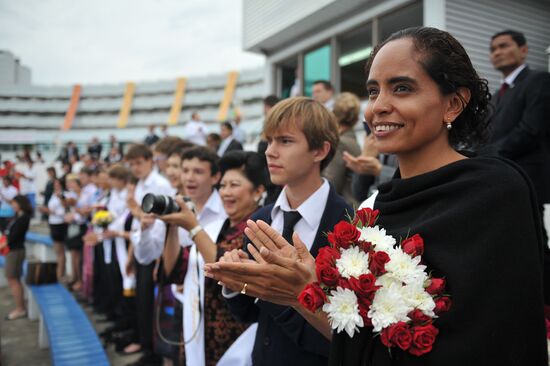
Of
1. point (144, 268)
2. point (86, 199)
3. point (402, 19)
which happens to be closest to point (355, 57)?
point (402, 19)

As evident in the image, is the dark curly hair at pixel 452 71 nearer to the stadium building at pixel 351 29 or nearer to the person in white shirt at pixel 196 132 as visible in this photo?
the stadium building at pixel 351 29

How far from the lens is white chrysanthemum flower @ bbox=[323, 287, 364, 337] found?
108 centimetres

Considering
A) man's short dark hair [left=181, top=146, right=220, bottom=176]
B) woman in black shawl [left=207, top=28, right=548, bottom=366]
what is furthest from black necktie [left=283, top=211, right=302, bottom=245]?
man's short dark hair [left=181, top=146, right=220, bottom=176]

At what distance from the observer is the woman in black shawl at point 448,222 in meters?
1.06

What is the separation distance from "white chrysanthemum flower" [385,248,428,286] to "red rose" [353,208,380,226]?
13 cm

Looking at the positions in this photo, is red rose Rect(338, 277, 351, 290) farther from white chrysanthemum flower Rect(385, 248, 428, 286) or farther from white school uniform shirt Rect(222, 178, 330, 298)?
white school uniform shirt Rect(222, 178, 330, 298)

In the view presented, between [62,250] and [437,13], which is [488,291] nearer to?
→ [437,13]

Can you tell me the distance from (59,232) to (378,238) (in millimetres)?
8923

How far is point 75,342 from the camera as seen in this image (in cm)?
416

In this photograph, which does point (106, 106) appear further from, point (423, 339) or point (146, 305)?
point (423, 339)

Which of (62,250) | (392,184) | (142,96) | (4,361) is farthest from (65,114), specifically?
(392,184)

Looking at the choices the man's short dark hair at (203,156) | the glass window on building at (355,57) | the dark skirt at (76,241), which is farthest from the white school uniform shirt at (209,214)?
the glass window on building at (355,57)

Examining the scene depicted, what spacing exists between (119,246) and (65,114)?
54803 millimetres

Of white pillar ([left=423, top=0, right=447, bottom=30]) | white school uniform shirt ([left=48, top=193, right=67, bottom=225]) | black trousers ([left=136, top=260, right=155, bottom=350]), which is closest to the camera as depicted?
black trousers ([left=136, top=260, right=155, bottom=350])
